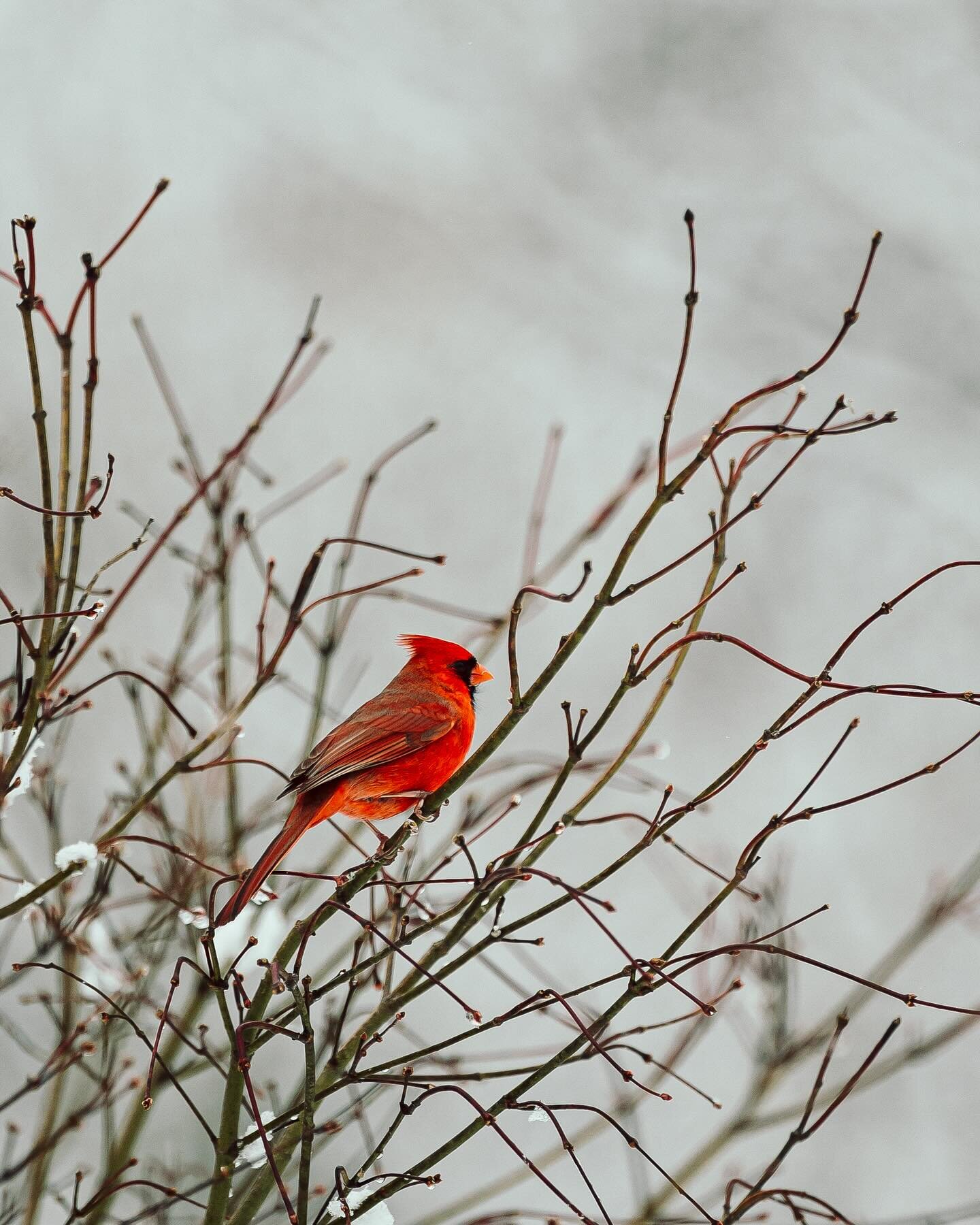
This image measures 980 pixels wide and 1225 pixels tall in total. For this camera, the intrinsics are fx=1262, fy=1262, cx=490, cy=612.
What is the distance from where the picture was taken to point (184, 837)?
212 cm

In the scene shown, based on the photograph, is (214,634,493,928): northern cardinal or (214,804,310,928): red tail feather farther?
(214,634,493,928): northern cardinal

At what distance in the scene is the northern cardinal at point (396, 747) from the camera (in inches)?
67.9

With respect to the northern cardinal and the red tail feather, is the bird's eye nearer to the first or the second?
the northern cardinal

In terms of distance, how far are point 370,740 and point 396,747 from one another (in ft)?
0.19

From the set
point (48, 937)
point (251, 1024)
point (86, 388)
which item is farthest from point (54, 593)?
point (48, 937)

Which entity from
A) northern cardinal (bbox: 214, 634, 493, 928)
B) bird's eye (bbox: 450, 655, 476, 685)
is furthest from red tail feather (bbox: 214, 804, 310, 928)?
bird's eye (bbox: 450, 655, 476, 685)

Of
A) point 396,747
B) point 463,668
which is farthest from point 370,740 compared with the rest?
point 463,668

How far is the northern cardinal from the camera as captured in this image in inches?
67.9

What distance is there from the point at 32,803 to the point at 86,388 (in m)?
1.12

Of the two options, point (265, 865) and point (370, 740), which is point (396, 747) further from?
point (265, 865)

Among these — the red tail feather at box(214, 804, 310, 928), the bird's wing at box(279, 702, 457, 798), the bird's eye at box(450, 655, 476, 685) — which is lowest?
the red tail feather at box(214, 804, 310, 928)

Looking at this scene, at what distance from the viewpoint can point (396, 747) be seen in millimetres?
1833

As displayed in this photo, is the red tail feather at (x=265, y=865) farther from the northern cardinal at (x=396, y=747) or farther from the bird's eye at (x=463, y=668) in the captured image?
the bird's eye at (x=463, y=668)

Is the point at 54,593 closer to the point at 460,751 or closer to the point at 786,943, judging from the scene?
the point at 460,751
